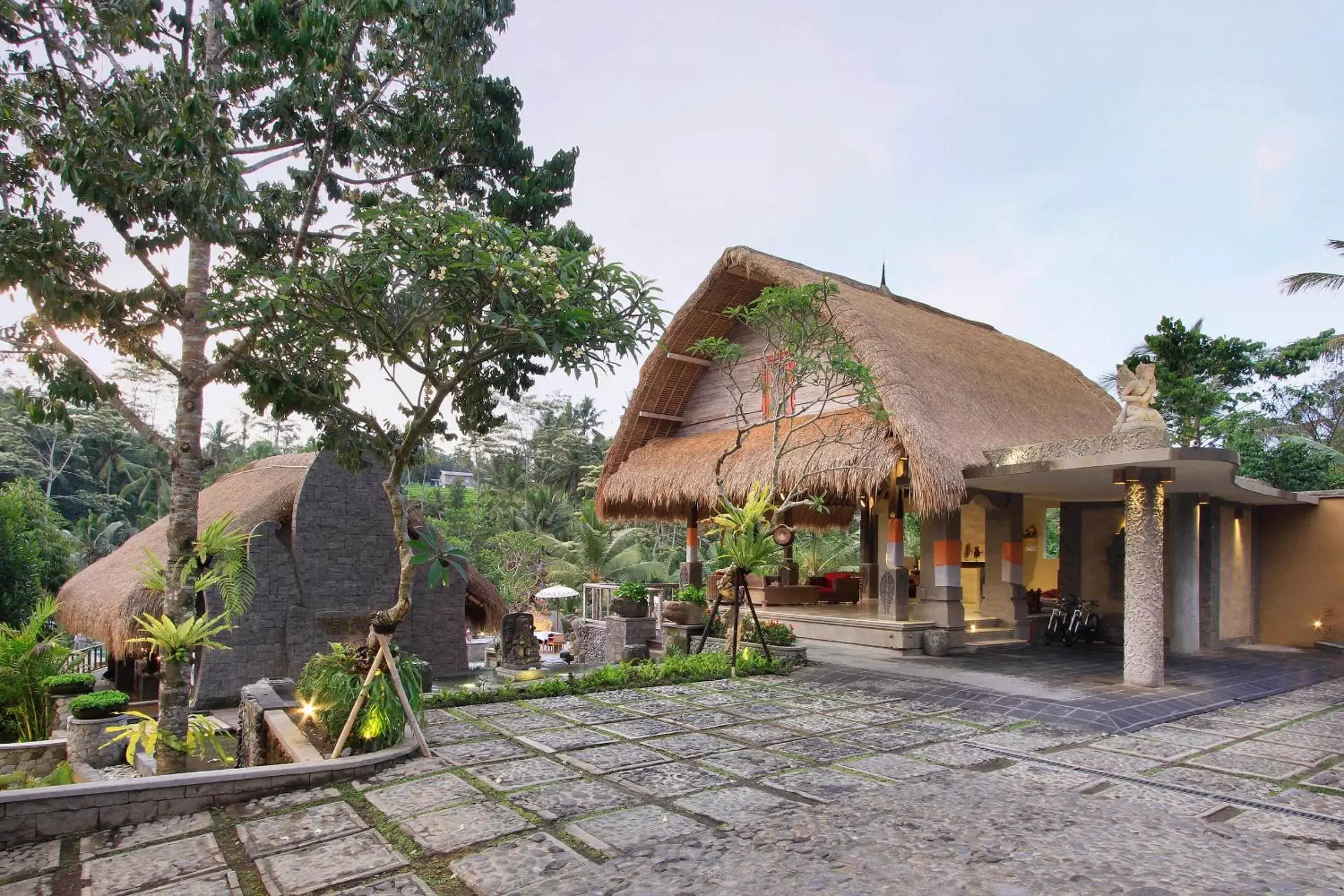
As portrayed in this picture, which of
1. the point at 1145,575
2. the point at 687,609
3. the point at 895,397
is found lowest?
the point at 687,609

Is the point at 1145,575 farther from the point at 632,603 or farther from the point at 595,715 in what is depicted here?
the point at 632,603

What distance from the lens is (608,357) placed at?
5547 millimetres

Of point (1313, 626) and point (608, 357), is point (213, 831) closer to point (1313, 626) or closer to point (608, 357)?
point (608, 357)

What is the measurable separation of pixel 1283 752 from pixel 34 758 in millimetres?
9513

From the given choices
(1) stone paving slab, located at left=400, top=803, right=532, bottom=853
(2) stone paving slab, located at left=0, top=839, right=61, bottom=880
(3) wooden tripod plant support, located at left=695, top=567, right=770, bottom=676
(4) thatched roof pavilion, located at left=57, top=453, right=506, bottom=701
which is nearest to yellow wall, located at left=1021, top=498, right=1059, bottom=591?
(3) wooden tripod plant support, located at left=695, top=567, right=770, bottom=676

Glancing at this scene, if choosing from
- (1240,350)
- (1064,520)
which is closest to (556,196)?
(1064,520)

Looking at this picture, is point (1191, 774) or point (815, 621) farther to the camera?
point (815, 621)

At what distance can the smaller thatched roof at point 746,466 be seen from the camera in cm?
948

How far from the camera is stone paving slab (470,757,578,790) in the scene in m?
4.55

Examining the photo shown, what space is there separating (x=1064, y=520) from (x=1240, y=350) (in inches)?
239

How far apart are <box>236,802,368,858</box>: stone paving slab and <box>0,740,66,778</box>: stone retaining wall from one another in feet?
13.5

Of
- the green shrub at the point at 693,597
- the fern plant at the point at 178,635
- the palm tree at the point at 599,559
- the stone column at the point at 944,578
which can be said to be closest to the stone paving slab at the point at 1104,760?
the stone column at the point at 944,578

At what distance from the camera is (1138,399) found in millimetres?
7535

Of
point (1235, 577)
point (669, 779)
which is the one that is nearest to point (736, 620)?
point (669, 779)
